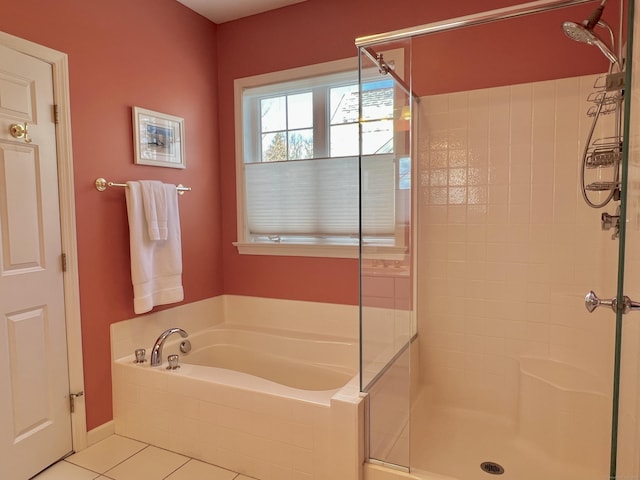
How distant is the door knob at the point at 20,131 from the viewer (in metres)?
1.83

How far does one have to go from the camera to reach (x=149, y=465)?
2.04m

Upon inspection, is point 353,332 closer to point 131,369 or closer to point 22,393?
point 131,369

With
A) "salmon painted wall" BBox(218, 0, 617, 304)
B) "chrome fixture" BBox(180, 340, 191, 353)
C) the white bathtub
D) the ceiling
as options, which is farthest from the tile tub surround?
the ceiling

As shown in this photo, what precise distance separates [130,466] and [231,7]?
2908 mm

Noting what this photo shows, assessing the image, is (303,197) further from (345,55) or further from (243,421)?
(243,421)

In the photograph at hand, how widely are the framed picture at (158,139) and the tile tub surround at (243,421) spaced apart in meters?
1.04

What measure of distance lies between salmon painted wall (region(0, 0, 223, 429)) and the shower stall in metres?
1.48

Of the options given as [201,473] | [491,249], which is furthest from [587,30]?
[201,473]

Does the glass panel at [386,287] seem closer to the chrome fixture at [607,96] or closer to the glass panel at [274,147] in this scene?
the chrome fixture at [607,96]

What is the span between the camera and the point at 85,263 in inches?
85.4

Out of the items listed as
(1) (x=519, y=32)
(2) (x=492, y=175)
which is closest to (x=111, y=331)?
(2) (x=492, y=175)

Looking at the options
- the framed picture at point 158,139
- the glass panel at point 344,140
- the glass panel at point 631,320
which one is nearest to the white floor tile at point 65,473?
the framed picture at point 158,139

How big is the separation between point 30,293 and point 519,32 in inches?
113

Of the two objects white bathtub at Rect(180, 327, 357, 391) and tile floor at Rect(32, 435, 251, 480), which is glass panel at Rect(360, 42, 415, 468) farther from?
tile floor at Rect(32, 435, 251, 480)
